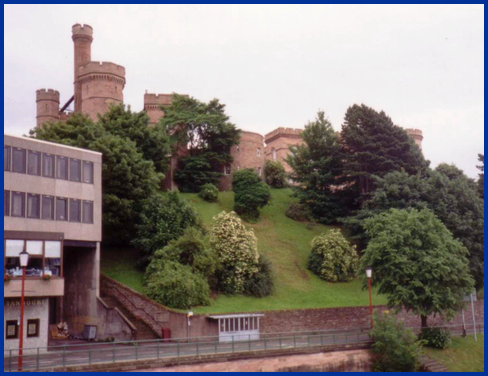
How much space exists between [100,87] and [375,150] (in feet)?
102

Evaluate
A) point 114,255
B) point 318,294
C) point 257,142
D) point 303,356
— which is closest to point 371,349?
point 303,356

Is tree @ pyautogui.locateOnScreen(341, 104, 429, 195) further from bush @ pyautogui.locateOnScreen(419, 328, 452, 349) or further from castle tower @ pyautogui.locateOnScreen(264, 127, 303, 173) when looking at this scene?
castle tower @ pyautogui.locateOnScreen(264, 127, 303, 173)

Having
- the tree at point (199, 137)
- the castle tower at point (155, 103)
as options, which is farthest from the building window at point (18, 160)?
the castle tower at point (155, 103)

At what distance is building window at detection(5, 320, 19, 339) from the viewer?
31969 mm

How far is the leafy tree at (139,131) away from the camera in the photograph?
52.8 m

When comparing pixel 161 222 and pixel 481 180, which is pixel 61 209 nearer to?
pixel 161 222

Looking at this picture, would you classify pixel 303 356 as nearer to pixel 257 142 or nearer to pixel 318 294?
pixel 318 294

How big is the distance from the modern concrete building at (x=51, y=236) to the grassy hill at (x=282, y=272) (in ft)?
11.0

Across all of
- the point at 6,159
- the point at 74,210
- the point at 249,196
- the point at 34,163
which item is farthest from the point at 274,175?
the point at 6,159

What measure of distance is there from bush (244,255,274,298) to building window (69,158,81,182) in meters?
13.8

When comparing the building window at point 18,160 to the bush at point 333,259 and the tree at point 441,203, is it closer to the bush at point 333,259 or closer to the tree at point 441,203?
the bush at point 333,259

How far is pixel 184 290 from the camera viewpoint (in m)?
38.0

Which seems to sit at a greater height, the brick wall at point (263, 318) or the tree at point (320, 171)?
the tree at point (320, 171)

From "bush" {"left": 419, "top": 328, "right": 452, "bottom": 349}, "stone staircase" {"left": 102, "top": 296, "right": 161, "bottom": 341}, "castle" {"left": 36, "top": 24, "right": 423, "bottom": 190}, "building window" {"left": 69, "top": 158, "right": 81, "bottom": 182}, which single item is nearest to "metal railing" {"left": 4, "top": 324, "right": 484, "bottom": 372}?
"stone staircase" {"left": 102, "top": 296, "right": 161, "bottom": 341}
